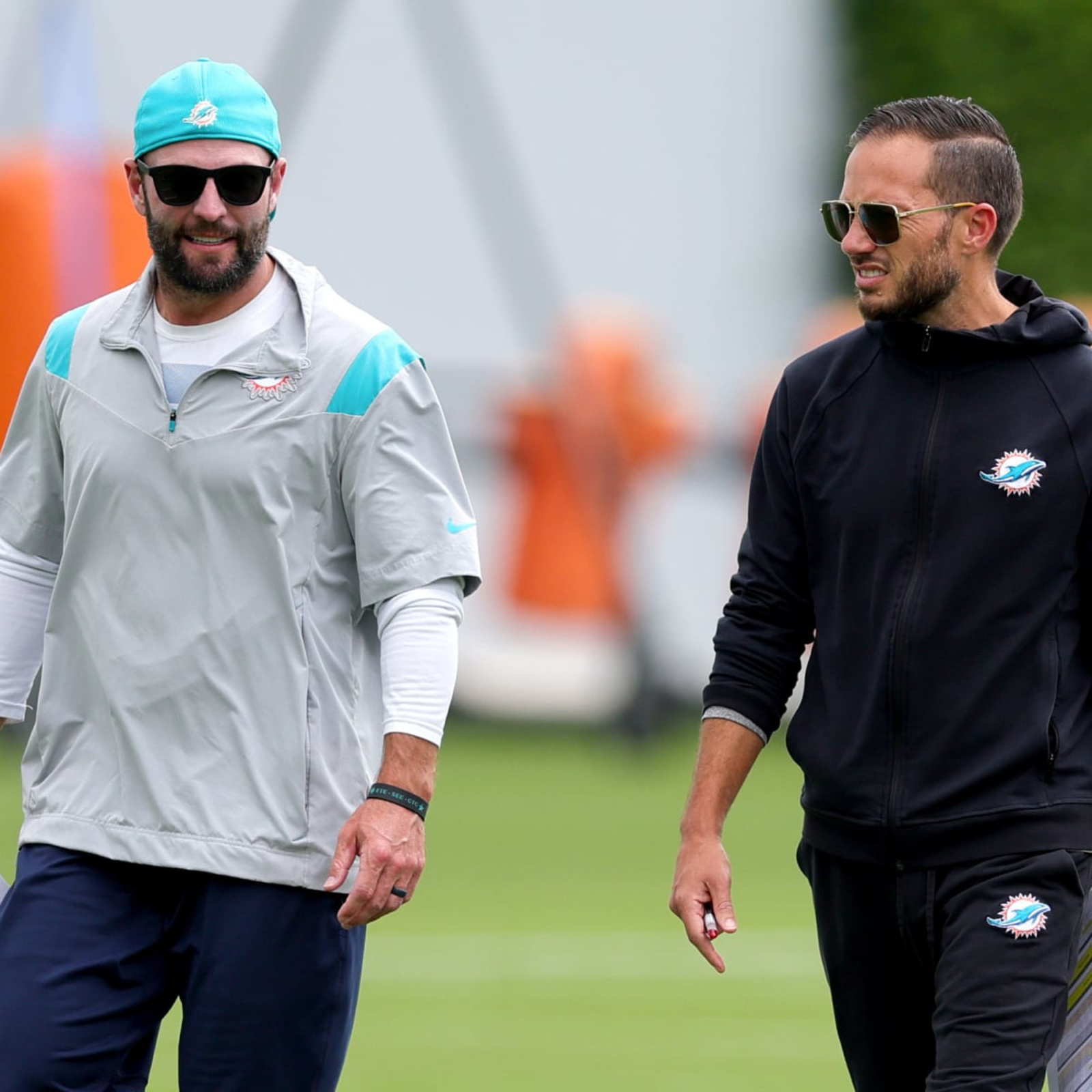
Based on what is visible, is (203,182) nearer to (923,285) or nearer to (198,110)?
(198,110)

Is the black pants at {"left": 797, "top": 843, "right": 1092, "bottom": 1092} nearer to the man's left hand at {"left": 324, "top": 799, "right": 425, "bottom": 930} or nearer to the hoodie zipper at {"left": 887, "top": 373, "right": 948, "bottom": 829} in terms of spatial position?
the hoodie zipper at {"left": 887, "top": 373, "right": 948, "bottom": 829}

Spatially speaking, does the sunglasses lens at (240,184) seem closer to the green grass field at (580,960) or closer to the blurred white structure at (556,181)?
the green grass field at (580,960)

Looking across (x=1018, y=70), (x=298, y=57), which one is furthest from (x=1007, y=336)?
(x=1018, y=70)

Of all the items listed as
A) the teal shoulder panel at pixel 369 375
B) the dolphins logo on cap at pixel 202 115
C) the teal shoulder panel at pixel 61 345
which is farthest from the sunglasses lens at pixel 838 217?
the teal shoulder panel at pixel 61 345

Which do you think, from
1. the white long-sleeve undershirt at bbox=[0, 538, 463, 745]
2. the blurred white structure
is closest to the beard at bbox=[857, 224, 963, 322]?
the white long-sleeve undershirt at bbox=[0, 538, 463, 745]

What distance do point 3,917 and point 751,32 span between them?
57.2ft

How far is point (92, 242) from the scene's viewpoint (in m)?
14.5

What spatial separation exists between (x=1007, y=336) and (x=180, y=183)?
1310 millimetres

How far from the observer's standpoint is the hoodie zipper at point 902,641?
4066 mm

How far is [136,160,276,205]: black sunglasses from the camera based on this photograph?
4215 millimetres

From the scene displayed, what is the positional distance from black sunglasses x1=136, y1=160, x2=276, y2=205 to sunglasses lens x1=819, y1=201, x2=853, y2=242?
35.3 inches

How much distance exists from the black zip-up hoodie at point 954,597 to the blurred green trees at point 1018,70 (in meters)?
16.8

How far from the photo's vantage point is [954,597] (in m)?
4.06

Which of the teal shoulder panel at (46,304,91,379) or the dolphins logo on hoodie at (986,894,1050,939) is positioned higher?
the teal shoulder panel at (46,304,91,379)
